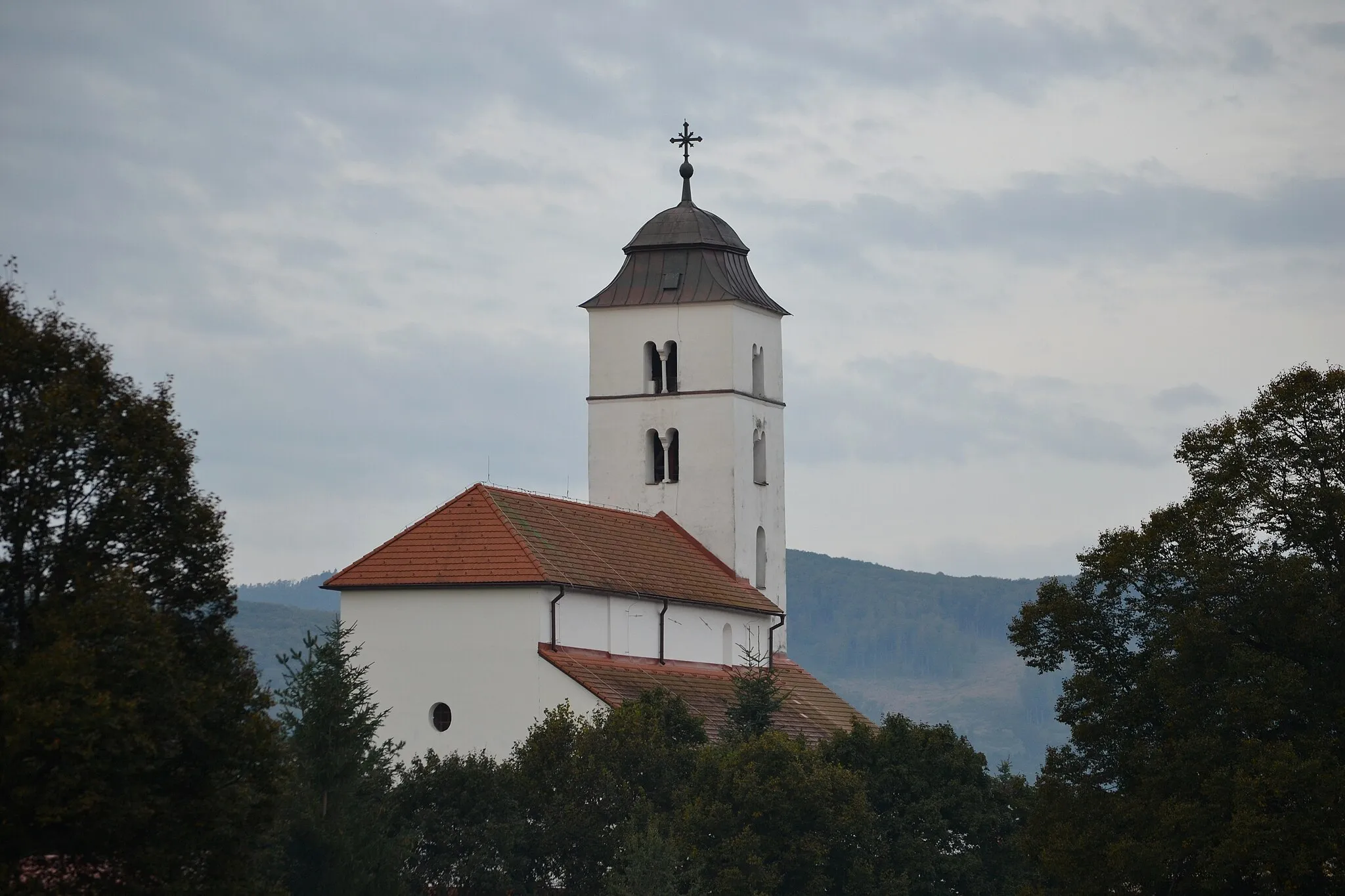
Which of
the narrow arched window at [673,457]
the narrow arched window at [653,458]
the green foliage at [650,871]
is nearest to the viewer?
the green foliage at [650,871]

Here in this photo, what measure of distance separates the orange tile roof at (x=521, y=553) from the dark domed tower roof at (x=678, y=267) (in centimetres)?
→ 883

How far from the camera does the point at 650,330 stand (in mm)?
72312

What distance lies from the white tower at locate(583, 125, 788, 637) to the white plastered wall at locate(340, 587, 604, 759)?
15202 millimetres

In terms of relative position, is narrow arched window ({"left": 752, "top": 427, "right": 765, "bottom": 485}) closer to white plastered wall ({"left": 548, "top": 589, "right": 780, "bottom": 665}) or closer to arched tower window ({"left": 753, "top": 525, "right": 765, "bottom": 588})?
arched tower window ({"left": 753, "top": 525, "right": 765, "bottom": 588})

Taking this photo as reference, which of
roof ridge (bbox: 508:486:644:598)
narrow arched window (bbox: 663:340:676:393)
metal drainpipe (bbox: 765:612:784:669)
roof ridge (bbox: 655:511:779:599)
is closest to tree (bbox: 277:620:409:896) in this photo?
roof ridge (bbox: 508:486:644:598)

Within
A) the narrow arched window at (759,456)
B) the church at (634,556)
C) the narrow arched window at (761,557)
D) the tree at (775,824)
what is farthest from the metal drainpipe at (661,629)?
the tree at (775,824)

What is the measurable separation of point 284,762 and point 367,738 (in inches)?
182

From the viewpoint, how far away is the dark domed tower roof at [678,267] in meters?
72.4

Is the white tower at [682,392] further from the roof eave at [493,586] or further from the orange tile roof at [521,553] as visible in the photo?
the roof eave at [493,586]

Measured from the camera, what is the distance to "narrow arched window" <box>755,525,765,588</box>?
2869 inches

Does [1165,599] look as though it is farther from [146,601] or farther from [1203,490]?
[146,601]

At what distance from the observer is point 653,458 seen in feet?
237

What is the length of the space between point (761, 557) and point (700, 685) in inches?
450

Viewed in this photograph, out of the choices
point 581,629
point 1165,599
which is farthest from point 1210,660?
point 581,629
